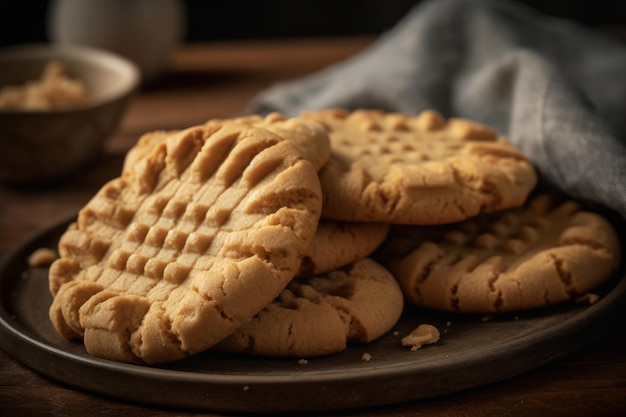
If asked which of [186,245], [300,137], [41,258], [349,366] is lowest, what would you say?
[41,258]

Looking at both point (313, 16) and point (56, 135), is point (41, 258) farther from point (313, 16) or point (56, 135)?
point (313, 16)

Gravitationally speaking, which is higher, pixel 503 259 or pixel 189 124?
pixel 503 259

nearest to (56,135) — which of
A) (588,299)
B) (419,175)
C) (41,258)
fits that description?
(41,258)

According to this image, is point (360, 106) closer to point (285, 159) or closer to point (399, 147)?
point (399, 147)

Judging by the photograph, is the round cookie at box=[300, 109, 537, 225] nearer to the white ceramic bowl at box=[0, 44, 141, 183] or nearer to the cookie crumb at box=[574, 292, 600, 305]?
the cookie crumb at box=[574, 292, 600, 305]

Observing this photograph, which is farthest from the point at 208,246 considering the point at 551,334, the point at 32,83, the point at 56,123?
the point at 32,83
